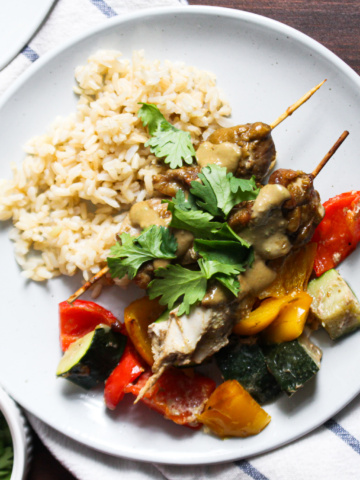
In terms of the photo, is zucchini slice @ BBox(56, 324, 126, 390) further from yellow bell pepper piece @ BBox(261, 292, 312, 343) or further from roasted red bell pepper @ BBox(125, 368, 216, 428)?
yellow bell pepper piece @ BBox(261, 292, 312, 343)

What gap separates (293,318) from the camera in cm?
376

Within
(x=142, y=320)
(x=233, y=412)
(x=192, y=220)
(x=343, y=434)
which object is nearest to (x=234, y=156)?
(x=192, y=220)

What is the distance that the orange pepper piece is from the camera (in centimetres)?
381

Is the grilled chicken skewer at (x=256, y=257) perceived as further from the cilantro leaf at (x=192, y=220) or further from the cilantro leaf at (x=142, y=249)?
the cilantro leaf at (x=142, y=249)

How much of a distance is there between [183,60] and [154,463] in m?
3.35

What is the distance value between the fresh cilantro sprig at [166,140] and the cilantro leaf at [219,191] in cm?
31

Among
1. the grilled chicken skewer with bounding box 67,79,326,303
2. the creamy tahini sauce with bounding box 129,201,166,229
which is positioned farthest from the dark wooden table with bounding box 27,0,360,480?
the creamy tahini sauce with bounding box 129,201,166,229

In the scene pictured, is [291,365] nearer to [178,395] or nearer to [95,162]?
[178,395]

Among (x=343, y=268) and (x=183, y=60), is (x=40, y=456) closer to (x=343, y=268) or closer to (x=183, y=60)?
(x=343, y=268)

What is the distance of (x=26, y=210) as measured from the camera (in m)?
4.09

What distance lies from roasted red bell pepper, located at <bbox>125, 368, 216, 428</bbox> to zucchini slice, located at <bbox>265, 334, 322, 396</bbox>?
530 millimetres

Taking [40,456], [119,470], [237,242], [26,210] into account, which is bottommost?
[40,456]

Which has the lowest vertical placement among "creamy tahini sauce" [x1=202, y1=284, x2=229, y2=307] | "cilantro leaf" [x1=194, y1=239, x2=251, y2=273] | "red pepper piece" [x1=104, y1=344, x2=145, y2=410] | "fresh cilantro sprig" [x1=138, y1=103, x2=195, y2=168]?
"red pepper piece" [x1=104, y1=344, x2=145, y2=410]

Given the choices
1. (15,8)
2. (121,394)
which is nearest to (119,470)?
(121,394)
